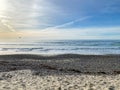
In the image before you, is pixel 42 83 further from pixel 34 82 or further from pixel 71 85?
pixel 71 85

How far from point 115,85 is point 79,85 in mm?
1198

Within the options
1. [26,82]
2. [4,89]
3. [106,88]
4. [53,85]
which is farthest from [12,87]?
[106,88]

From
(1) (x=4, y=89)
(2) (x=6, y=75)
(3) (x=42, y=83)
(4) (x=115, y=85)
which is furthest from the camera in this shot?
(2) (x=6, y=75)

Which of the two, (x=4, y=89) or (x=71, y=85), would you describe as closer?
(x=4, y=89)

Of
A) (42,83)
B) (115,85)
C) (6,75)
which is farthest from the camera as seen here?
(6,75)

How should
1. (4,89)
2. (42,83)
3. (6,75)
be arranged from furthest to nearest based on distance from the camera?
(6,75), (42,83), (4,89)

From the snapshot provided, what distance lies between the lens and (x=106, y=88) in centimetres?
639

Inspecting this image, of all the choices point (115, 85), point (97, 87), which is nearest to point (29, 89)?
point (97, 87)

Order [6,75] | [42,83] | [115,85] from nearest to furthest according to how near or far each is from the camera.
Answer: [115,85] → [42,83] → [6,75]

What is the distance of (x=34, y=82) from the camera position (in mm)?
7426

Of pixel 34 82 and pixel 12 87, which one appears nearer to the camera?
pixel 12 87

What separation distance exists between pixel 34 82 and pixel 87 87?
6.58 feet

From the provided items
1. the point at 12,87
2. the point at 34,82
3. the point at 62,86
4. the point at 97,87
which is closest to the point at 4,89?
the point at 12,87

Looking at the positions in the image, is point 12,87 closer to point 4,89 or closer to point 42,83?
point 4,89
